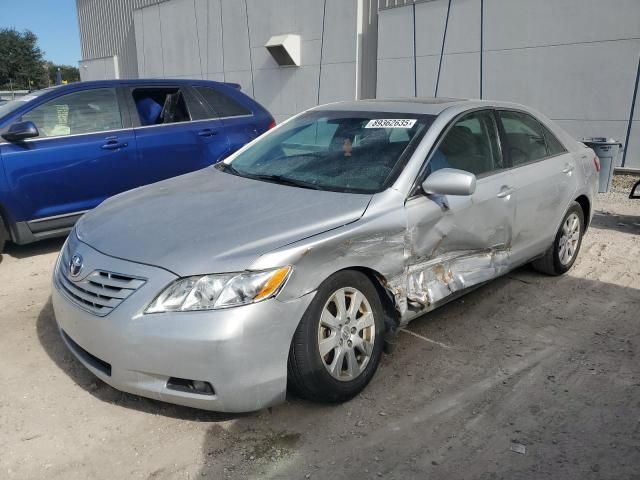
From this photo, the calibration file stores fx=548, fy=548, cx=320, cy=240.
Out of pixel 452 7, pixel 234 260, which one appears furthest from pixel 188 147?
pixel 452 7

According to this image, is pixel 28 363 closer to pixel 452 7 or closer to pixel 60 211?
pixel 60 211

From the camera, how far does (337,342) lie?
111 inches

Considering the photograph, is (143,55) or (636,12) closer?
(636,12)

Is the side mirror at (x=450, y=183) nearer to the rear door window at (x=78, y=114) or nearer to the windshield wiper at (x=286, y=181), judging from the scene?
the windshield wiper at (x=286, y=181)

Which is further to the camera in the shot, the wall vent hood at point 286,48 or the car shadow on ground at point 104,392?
the wall vent hood at point 286,48

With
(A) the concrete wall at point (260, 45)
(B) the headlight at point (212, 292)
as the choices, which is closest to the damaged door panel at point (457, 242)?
(B) the headlight at point (212, 292)

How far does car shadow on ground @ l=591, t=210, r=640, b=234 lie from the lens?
6746 millimetres

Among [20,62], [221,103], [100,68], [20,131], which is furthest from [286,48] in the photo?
[20,62]

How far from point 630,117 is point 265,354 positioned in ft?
29.4

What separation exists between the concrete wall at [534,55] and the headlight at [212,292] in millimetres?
8894

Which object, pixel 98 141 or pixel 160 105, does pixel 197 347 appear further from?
pixel 160 105

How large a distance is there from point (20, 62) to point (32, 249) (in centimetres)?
6025

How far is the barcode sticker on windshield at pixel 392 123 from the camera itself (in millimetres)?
3619

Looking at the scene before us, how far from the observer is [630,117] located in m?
9.16
